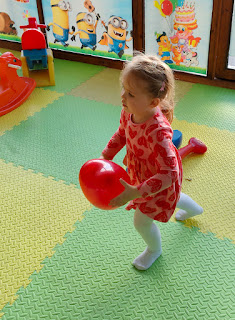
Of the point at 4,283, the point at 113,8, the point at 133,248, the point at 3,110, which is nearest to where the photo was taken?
the point at 4,283

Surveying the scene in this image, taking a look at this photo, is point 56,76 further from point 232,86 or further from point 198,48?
point 232,86

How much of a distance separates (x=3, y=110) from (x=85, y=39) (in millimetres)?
1055

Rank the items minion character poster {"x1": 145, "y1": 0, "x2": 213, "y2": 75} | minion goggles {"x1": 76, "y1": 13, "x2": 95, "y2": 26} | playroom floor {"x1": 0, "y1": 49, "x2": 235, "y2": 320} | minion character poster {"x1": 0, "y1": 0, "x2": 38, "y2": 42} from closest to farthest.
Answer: playroom floor {"x1": 0, "y1": 49, "x2": 235, "y2": 320}
minion character poster {"x1": 145, "y1": 0, "x2": 213, "y2": 75}
minion goggles {"x1": 76, "y1": 13, "x2": 95, "y2": 26}
minion character poster {"x1": 0, "y1": 0, "x2": 38, "y2": 42}

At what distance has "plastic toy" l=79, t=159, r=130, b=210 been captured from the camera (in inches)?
43.3

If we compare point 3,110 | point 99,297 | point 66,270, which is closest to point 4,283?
point 66,270

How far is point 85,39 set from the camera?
9.94 ft

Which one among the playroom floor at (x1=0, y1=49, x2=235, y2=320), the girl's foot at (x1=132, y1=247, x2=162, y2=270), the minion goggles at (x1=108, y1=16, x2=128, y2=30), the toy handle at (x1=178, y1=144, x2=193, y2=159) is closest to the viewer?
the playroom floor at (x1=0, y1=49, x2=235, y2=320)

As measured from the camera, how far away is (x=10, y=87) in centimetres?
252

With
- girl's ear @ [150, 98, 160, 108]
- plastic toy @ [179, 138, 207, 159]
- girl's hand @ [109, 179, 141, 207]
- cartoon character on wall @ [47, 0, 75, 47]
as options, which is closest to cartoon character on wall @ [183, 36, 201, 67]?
plastic toy @ [179, 138, 207, 159]

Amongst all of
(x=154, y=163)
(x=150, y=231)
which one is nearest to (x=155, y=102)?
(x=154, y=163)

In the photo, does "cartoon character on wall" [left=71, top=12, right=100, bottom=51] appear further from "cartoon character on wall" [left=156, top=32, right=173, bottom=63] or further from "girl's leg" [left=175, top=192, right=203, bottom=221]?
"girl's leg" [left=175, top=192, right=203, bottom=221]

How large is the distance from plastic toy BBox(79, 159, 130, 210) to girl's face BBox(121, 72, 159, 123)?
8.1 inches

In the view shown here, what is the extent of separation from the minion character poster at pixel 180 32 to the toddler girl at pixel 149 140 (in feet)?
5.14

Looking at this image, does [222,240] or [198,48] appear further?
[198,48]
